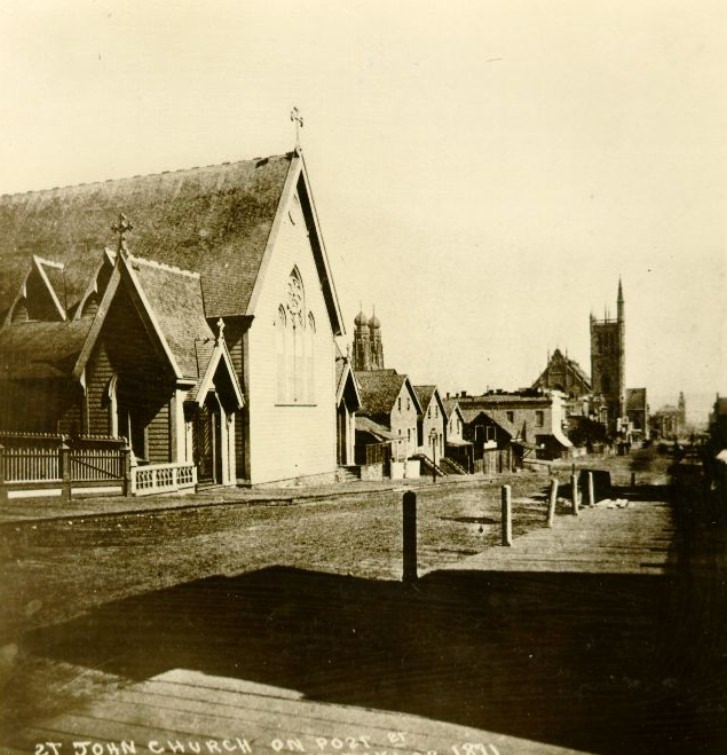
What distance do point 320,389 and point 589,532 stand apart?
18015 mm

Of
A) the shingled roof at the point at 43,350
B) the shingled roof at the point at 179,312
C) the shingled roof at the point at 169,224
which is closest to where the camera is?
the shingled roof at the point at 43,350

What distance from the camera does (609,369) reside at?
143250mm

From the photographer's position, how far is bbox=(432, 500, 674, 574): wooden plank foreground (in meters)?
9.98

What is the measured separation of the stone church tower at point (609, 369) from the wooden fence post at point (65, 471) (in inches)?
4886

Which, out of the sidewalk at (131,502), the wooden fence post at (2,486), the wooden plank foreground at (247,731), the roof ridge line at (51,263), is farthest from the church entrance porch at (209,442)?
the wooden plank foreground at (247,731)

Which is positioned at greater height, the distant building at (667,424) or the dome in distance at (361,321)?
the dome in distance at (361,321)

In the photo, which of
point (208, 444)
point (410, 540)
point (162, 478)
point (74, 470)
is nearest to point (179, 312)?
point (208, 444)

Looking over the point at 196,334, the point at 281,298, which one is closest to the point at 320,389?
the point at 281,298

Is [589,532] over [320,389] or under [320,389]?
under

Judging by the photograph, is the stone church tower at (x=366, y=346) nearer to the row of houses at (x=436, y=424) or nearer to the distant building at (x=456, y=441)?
the row of houses at (x=436, y=424)

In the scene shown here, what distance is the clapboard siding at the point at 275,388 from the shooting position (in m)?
25.9

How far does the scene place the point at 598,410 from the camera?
12781cm

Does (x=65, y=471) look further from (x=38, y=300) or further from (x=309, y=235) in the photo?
(x=309, y=235)

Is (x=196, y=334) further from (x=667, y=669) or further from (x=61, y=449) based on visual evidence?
(x=667, y=669)
